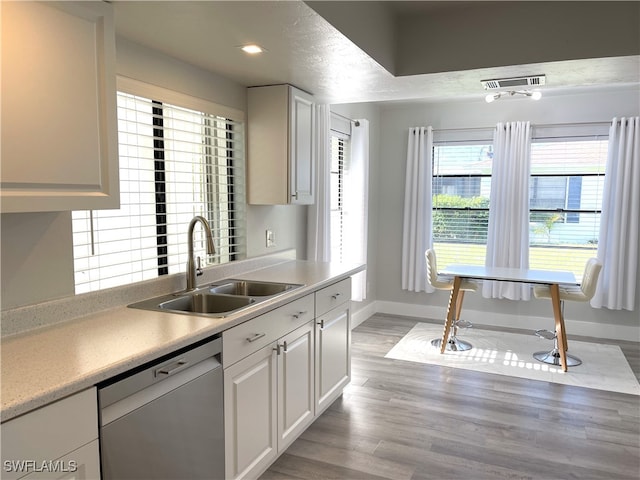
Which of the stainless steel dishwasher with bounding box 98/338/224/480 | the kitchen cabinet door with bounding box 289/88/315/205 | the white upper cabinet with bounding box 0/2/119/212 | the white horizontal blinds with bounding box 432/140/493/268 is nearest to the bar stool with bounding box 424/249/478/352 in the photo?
the white horizontal blinds with bounding box 432/140/493/268

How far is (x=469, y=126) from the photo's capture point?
17.9 ft

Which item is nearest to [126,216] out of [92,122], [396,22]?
[92,122]

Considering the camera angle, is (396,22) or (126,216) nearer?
(126,216)

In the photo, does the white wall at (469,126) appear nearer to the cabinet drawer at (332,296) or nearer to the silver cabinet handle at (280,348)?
the cabinet drawer at (332,296)

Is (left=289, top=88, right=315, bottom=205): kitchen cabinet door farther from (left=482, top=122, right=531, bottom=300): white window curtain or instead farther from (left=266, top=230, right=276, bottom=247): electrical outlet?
(left=482, top=122, right=531, bottom=300): white window curtain

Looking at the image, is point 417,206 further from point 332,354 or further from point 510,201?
point 332,354

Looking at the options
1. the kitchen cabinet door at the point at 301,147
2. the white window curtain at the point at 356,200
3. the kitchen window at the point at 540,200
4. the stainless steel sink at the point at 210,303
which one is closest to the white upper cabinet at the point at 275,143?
the kitchen cabinet door at the point at 301,147

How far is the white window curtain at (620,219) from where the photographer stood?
4.77m

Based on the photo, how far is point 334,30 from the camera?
2113mm

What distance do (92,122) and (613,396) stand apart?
3811 mm

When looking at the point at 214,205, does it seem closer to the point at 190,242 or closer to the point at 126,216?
the point at 190,242

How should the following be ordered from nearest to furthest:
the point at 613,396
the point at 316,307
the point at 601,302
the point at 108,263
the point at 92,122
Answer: the point at 92,122 → the point at 108,263 → the point at 316,307 → the point at 613,396 → the point at 601,302

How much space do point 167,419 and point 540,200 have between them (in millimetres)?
4715

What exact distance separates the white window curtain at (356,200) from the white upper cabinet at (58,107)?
3346 millimetres
